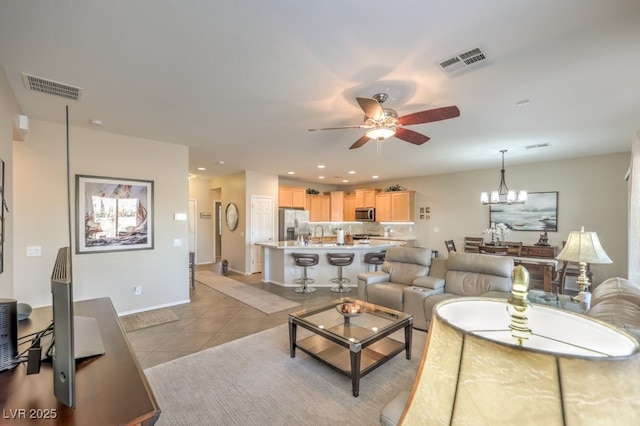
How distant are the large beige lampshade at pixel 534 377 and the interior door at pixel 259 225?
7.13m

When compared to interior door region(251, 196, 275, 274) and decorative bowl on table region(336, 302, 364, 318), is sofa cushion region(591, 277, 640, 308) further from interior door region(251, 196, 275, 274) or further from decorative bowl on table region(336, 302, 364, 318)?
interior door region(251, 196, 275, 274)

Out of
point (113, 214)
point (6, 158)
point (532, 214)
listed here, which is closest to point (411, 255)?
point (532, 214)

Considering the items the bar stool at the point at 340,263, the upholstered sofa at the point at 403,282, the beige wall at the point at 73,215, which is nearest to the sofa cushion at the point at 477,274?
the upholstered sofa at the point at 403,282

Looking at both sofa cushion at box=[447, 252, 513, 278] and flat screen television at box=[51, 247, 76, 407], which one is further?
sofa cushion at box=[447, 252, 513, 278]

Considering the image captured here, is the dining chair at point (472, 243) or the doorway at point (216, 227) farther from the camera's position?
the doorway at point (216, 227)

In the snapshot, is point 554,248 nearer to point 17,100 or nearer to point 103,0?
point 103,0

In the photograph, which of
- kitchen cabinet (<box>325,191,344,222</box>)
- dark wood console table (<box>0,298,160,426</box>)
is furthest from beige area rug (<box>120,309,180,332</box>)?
kitchen cabinet (<box>325,191,344,222</box>)

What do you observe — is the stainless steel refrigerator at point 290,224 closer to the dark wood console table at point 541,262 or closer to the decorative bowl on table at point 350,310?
the decorative bowl on table at point 350,310

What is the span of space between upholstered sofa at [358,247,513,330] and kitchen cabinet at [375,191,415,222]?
4.11 m

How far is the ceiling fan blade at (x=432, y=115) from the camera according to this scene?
250cm

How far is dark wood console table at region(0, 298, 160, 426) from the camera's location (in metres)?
0.96

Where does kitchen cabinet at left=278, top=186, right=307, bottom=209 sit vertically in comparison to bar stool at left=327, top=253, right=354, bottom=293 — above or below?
above

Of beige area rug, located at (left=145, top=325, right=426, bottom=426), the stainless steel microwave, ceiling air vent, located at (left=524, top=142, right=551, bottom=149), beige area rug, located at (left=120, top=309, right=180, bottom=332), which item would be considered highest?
ceiling air vent, located at (left=524, top=142, right=551, bottom=149)

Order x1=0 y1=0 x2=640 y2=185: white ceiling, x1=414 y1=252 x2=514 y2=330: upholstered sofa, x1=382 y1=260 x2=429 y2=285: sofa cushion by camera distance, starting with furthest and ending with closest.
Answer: x1=382 y1=260 x2=429 y2=285: sofa cushion → x1=414 y1=252 x2=514 y2=330: upholstered sofa → x1=0 y1=0 x2=640 y2=185: white ceiling
